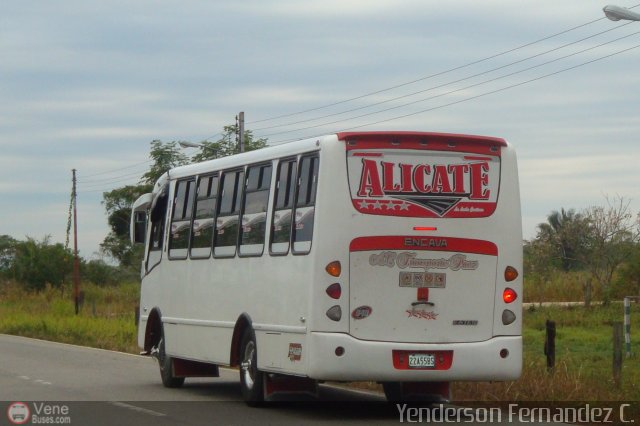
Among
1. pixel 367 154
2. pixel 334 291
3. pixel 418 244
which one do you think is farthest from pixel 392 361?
pixel 367 154

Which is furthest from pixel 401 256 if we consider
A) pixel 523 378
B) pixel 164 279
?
pixel 164 279

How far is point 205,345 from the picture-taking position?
58.1 feet

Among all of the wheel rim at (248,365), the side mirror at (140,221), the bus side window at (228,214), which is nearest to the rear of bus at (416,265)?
the wheel rim at (248,365)

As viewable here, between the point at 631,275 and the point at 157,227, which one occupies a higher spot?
the point at 157,227

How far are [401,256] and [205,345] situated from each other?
4.25 metres

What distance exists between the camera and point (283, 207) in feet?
50.9

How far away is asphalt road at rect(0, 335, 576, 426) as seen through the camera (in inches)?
573

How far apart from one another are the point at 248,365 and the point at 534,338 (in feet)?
58.5

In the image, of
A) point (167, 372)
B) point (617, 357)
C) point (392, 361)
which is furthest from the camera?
point (167, 372)

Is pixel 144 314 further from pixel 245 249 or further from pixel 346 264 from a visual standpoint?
pixel 346 264

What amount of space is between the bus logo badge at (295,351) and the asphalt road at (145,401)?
67 cm

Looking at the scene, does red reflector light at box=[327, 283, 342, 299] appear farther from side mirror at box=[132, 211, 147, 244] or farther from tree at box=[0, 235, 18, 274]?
tree at box=[0, 235, 18, 274]

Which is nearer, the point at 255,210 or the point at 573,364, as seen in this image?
the point at 255,210

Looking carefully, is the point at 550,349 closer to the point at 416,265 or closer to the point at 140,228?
the point at 416,265
